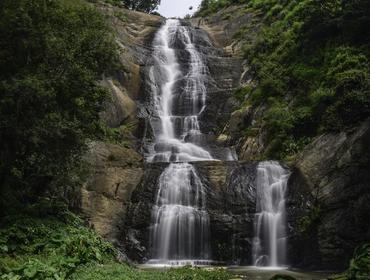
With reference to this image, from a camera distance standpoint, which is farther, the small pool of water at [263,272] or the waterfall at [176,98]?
the waterfall at [176,98]

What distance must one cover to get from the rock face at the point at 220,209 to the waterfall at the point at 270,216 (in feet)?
1.12

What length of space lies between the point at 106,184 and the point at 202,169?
4.98m

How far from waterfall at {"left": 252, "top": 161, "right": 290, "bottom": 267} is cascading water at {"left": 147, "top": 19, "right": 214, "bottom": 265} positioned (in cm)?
240

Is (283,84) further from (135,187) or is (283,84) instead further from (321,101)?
(135,187)

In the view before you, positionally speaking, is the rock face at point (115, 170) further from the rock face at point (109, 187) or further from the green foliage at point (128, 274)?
the green foliage at point (128, 274)

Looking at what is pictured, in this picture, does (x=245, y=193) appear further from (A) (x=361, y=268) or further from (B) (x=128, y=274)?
(A) (x=361, y=268)

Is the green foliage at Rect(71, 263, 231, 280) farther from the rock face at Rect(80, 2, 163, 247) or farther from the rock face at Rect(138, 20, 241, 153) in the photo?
the rock face at Rect(138, 20, 241, 153)

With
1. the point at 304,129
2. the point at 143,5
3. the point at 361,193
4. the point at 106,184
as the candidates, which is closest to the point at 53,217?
the point at 106,184

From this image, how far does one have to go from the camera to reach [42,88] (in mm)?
14398

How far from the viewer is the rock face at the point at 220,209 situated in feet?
68.8

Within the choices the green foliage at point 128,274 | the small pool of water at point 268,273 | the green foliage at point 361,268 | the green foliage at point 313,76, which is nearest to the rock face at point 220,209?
the small pool of water at point 268,273

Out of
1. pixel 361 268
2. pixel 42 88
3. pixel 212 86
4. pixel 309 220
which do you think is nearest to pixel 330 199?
pixel 309 220

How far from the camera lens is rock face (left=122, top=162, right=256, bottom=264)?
21.0 m

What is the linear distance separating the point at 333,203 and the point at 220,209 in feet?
17.2
